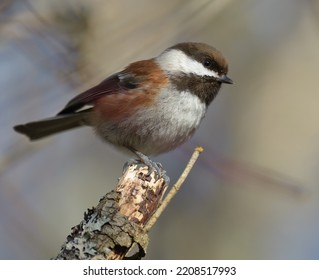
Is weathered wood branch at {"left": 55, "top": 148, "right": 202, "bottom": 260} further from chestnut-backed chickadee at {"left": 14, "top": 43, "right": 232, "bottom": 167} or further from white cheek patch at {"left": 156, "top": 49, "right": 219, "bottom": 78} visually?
white cheek patch at {"left": 156, "top": 49, "right": 219, "bottom": 78}

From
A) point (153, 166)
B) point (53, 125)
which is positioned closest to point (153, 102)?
point (153, 166)

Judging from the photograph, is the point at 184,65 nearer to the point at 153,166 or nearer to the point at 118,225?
the point at 153,166

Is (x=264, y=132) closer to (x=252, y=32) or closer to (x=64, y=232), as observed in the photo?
(x=252, y=32)

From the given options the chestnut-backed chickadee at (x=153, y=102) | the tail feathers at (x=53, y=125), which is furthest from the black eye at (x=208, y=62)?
the tail feathers at (x=53, y=125)

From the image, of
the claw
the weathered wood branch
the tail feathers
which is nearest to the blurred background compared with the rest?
the tail feathers

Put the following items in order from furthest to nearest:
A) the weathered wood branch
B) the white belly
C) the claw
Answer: the white belly
the claw
the weathered wood branch
